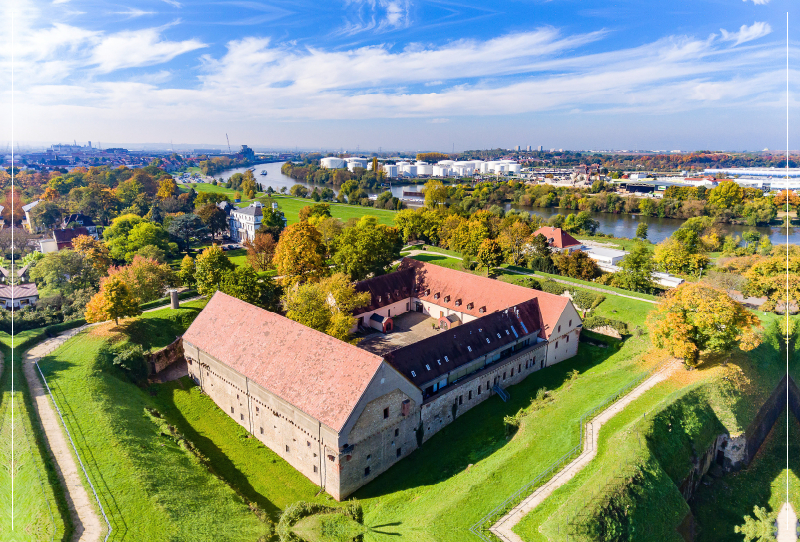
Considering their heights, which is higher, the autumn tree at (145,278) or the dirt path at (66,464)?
the autumn tree at (145,278)

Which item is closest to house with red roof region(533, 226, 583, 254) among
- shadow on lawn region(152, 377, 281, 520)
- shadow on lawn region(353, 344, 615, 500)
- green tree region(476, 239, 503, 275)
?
green tree region(476, 239, 503, 275)

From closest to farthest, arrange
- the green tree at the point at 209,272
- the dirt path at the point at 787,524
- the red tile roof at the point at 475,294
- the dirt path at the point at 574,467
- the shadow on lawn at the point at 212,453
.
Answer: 1. the dirt path at the point at 574,467
2. the dirt path at the point at 787,524
3. the shadow on lawn at the point at 212,453
4. the red tile roof at the point at 475,294
5. the green tree at the point at 209,272

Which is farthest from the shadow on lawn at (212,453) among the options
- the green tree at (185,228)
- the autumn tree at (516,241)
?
the green tree at (185,228)

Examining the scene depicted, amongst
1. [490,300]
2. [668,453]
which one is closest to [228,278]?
[490,300]

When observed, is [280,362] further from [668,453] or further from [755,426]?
[755,426]

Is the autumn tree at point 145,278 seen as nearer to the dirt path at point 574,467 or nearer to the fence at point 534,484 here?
the fence at point 534,484

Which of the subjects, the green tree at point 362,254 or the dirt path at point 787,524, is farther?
the green tree at point 362,254
